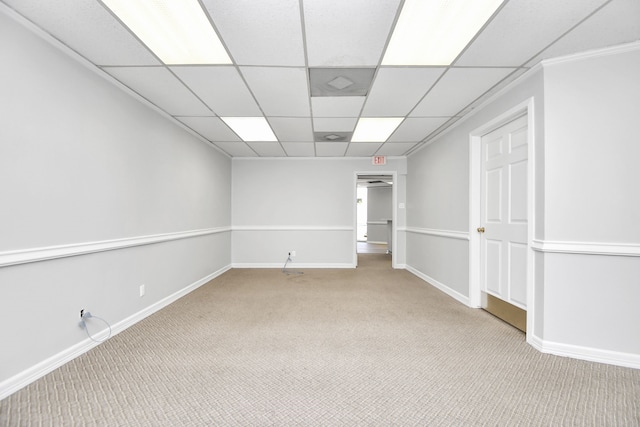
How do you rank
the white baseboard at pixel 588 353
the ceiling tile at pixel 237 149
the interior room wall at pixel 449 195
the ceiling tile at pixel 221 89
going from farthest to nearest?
the ceiling tile at pixel 237 149
the interior room wall at pixel 449 195
the ceiling tile at pixel 221 89
the white baseboard at pixel 588 353

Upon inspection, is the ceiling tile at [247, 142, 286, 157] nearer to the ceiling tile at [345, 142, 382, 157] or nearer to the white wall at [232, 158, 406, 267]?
the white wall at [232, 158, 406, 267]

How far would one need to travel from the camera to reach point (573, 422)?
56.9 inches

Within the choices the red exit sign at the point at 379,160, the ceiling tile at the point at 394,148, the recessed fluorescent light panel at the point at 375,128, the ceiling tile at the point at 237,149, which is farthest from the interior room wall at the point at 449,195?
the ceiling tile at the point at 237,149

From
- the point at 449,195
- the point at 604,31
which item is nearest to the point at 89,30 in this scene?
the point at 604,31

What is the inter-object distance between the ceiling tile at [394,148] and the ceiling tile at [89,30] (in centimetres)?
365

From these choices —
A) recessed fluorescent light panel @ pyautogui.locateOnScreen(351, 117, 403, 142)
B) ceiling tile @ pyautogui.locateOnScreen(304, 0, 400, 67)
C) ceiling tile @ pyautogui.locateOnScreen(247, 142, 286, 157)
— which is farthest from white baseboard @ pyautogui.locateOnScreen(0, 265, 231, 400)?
recessed fluorescent light panel @ pyautogui.locateOnScreen(351, 117, 403, 142)

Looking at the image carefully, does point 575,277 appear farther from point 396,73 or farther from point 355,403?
point 396,73

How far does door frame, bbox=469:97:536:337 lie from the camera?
233cm

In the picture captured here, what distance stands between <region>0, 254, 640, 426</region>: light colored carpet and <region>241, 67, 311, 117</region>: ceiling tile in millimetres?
2401

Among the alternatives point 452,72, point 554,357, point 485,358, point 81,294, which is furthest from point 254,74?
point 554,357

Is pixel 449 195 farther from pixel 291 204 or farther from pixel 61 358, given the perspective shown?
pixel 61 358

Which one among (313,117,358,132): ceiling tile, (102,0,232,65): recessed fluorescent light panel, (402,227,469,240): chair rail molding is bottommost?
(402,227,469,240): chair rail molding

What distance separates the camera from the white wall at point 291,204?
18.5 feet

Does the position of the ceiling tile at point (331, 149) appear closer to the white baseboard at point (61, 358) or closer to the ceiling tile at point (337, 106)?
the ceiling tile at point (337, 106)
